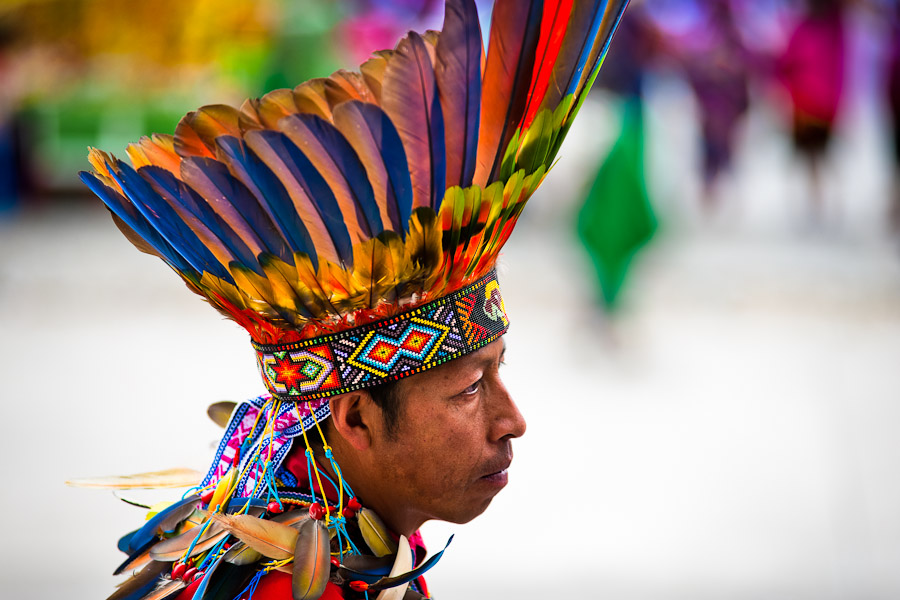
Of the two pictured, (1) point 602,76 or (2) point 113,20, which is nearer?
(1) point 602,76

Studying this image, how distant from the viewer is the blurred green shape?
6.71 metres

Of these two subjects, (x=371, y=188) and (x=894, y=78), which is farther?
(x=894, y=78)

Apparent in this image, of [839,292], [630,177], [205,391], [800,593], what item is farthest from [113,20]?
[800,593]

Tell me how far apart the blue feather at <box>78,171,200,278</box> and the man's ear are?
0.91 feet

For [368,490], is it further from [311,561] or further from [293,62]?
[293,62]

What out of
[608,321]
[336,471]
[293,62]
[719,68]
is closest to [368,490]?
[336,471]

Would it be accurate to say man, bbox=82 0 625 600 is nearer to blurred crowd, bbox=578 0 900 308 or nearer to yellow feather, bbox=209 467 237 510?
yellow feather, bbox=209 467 237 510

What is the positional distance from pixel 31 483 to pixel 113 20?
7573mm

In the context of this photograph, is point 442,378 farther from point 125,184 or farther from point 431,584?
point 431,584

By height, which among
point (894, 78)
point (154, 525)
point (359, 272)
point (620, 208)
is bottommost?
point (154, 525)

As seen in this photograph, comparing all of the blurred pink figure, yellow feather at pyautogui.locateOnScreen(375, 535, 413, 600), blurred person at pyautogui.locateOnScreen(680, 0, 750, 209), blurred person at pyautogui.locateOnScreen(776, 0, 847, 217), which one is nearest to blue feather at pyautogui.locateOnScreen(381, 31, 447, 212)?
yellow feather at pyautogui.locateOnScreen(375, 535, 413, 600)

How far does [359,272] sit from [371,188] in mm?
125

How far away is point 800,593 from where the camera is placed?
171 inches

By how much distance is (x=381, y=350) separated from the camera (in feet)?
4.90
